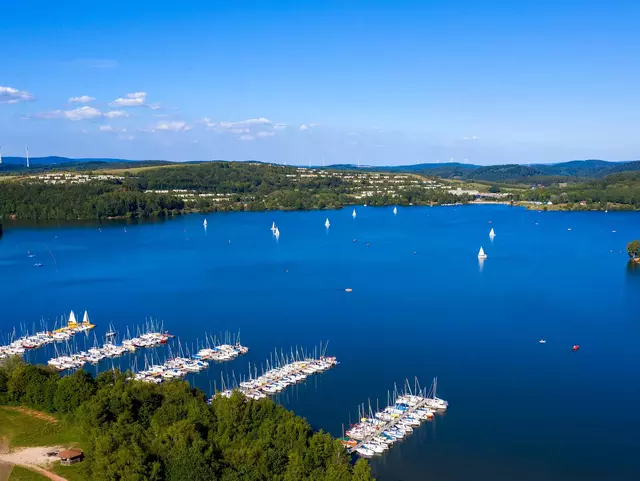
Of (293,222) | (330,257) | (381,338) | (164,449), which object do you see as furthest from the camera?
(293,222)

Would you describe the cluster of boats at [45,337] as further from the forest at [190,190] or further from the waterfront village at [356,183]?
the waterfront village at [356,183]

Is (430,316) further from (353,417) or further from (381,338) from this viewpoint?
(353,417)

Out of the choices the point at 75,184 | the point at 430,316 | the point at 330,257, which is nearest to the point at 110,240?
the point at 330,257

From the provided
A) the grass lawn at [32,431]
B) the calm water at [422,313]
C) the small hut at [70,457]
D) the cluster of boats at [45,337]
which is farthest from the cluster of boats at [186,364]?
the small hut at [70,457]

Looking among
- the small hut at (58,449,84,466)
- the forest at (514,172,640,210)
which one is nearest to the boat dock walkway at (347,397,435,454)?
the small hut at (58,449,84,466)

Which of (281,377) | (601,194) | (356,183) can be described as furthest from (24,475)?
(356,183)
